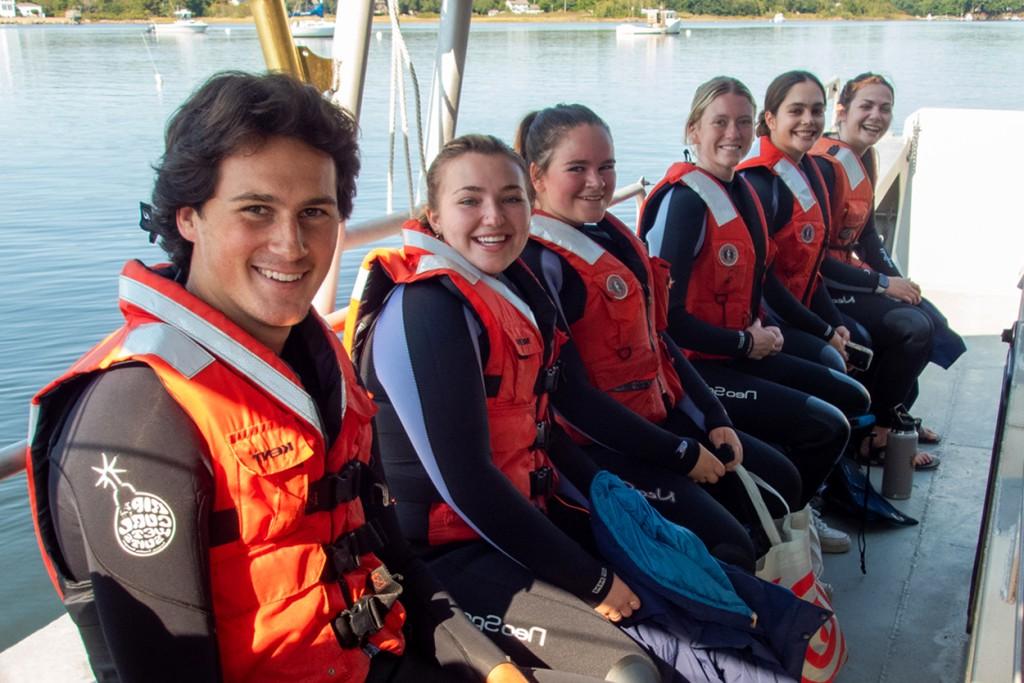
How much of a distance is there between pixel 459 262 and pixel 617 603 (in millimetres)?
721

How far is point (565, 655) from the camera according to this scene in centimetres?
168

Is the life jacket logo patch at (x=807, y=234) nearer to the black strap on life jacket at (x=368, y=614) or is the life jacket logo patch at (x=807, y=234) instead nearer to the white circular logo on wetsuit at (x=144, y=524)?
the black strap on life jacket at (x=368, y=614)

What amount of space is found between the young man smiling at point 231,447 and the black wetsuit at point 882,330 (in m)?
2.58

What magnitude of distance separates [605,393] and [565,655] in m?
0.80

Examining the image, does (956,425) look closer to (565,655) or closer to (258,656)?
(565,655)

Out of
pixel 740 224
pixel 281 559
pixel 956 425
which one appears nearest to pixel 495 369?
pixel 281 559

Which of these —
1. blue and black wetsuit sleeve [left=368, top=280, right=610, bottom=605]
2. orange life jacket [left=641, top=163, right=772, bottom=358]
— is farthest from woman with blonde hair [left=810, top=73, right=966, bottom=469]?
blue and black wetsuit sleeve [left=368, top=280, right=610, bottom=605]

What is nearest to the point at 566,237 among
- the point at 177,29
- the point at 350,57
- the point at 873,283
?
the point at 350,57

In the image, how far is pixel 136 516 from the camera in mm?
1147

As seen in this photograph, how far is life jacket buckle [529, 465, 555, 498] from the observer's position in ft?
6.47

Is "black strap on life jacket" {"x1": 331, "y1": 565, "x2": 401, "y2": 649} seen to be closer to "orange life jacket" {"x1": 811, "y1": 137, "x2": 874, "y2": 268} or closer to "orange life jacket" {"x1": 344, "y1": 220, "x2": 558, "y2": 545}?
"orange life jacket" {"x1": 344, "y1": 220, "x2": 558, "y2": 545}

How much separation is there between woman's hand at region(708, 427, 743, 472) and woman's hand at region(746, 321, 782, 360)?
0.58m

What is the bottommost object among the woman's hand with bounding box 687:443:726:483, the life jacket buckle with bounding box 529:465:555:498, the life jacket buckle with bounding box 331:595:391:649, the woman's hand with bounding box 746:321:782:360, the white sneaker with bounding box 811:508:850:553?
the white sneaker with bounding box 811:508:850:553

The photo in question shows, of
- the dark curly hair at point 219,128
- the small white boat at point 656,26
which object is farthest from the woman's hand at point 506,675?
the small white boat at point 656,26
